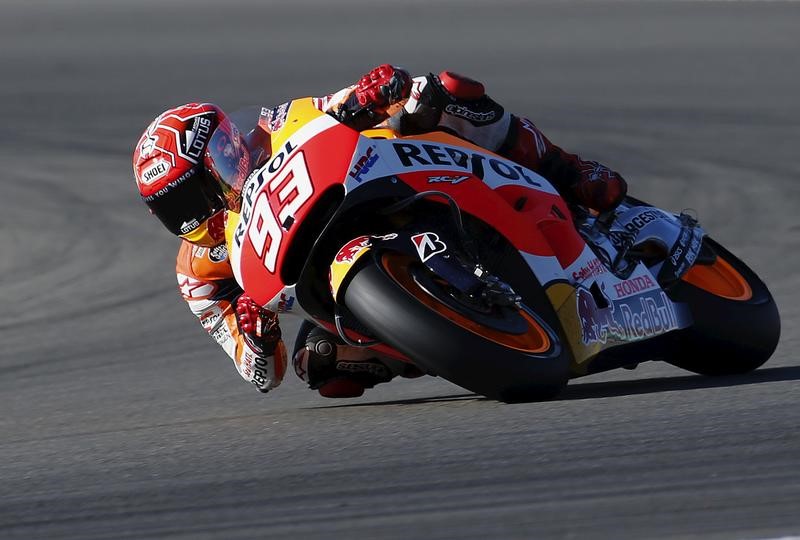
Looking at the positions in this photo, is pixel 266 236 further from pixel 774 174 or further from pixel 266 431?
pixel 774 174

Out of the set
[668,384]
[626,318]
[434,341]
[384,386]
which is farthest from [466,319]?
[384,386]

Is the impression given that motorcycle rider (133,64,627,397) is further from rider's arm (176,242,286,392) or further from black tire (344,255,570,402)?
black tire (344,255,570,402)

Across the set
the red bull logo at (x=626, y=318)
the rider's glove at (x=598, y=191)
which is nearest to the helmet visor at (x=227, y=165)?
the red bull logo at (x=626, y=318)

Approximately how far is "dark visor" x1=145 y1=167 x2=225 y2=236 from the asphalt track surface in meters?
0.74

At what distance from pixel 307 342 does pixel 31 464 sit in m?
1.42

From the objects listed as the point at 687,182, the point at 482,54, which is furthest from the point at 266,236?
the point at 482,54

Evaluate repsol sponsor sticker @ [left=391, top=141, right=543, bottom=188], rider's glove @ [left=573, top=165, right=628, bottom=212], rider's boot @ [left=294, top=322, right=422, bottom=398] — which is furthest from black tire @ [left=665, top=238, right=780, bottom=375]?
rider's boot @ [left=294, top=322, right=422, bottom=398]

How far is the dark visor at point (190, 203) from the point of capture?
538 cm

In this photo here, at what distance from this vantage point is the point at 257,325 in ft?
18.9

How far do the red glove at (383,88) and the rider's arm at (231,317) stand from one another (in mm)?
881

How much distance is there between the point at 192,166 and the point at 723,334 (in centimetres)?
217

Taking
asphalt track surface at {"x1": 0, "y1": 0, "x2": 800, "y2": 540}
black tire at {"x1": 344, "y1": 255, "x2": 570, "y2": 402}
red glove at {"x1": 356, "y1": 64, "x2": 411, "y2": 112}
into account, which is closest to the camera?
asphalt track surface at {"x1": 0, "y1": 0, "x2": 800, "y2": 540}

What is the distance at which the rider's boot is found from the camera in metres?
5.99

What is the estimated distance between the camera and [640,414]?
15.3 ft
